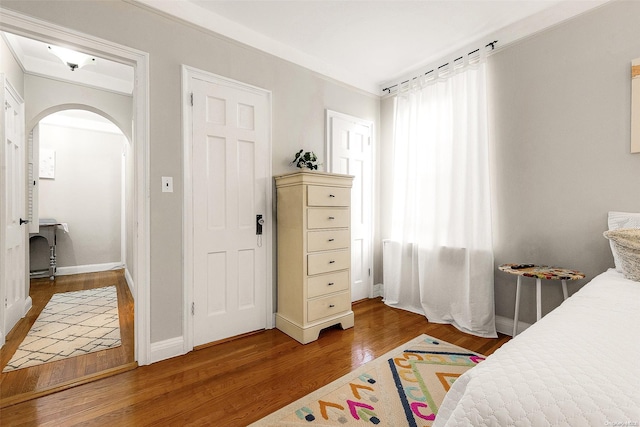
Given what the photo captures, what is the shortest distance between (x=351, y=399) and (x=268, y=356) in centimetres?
77

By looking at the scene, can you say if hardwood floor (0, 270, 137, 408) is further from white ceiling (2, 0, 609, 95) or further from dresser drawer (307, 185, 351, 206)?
white ceiling (2, 0, 609, 95)

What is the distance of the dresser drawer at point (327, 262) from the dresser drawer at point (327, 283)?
51 millimetres

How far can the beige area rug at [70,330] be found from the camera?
222cm

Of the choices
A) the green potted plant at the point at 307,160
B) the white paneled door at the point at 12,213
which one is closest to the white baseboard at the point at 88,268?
the white paneled door at the point at 12,213

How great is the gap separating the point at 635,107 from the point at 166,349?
3.56m

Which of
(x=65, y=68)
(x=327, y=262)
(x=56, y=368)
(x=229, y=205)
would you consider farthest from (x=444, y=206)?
(x=65, y=68)

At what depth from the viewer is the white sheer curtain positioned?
262 centimetres

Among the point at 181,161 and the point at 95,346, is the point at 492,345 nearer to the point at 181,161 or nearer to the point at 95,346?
the point at 181,161

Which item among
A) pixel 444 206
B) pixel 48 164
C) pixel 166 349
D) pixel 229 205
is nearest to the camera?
pixel 166 349

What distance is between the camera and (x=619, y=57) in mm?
2012

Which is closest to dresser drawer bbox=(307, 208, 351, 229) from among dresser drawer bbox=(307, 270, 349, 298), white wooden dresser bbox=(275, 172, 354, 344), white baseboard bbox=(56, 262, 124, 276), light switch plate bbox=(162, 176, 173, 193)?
white wooden dresser bbox=(275, 172, 354, 344)

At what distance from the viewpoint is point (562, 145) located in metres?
2.25

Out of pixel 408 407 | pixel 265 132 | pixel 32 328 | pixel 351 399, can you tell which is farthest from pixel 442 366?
pixel 32 328

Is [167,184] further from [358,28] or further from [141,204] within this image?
[358,28]
